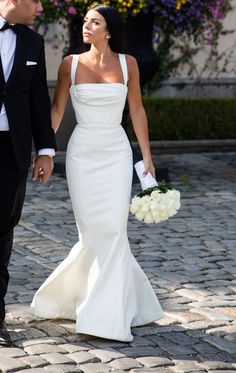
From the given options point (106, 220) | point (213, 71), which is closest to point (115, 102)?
point (106, 220)

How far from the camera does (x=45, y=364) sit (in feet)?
16.2

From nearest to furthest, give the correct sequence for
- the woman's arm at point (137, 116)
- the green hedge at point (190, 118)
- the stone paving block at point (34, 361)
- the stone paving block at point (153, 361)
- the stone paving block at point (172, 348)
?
the stone paving block at point (34, 361), the stone paving block at point (153, 361), the stone paving block at point (172, 348), the woman's arm at point (137, 116), the green hedge at point (190, 118)

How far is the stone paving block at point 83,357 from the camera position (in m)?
5.04

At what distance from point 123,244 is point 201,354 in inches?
29.2

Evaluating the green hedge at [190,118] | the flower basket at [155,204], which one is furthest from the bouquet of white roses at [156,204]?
the green hedge at [190,118]

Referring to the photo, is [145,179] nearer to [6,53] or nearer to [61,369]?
[6,53]

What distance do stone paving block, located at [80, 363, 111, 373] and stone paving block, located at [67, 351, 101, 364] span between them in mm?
53

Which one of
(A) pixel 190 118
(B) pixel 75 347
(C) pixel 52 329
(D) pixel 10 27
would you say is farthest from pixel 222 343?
(A) pixel 190 118

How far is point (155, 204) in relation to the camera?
5520 mm

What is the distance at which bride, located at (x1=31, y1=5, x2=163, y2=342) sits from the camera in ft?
18.4

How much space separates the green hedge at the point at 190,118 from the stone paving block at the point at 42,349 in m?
9.06

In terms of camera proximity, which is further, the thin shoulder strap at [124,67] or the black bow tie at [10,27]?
the thin shoulder strap at [124,67]

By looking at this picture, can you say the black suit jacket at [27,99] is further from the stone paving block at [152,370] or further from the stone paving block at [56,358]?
the stone paving block at [152,370]

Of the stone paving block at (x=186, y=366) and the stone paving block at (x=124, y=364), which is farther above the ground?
the stone paving block at (x=124, y=364)
